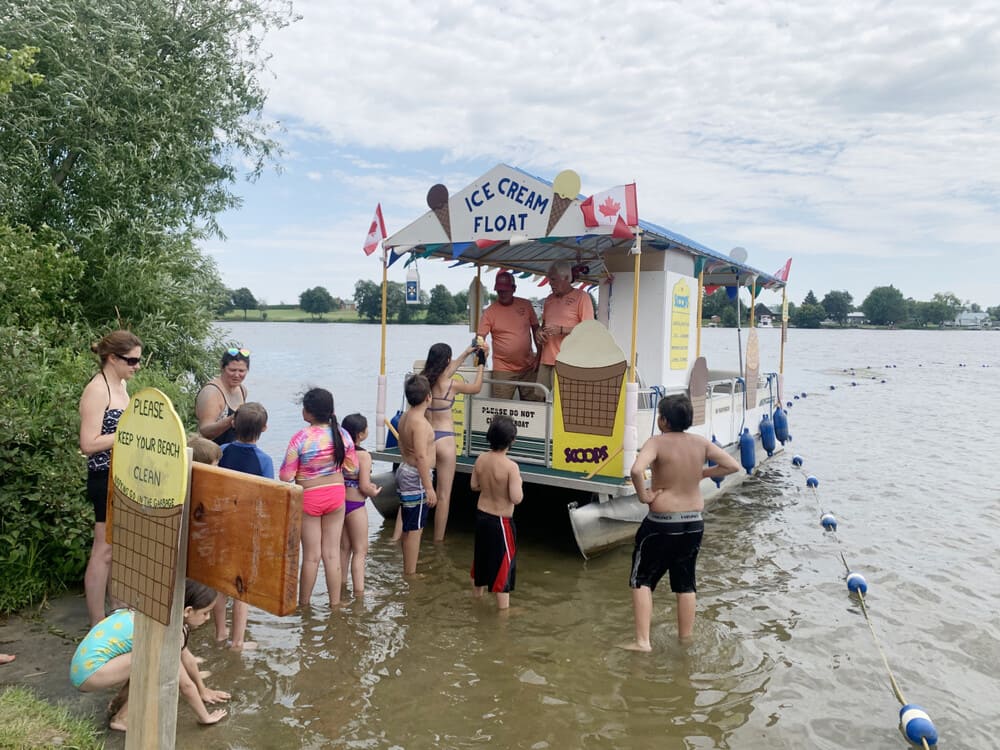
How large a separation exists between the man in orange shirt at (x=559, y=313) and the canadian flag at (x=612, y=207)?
109 centimetres

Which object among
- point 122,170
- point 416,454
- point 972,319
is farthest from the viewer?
point 972,319

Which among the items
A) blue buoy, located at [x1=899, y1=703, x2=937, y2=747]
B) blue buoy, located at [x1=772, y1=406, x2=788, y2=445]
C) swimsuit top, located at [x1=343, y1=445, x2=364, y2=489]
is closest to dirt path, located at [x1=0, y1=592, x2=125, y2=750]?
swimsuit top, located at [x1=343, y1=445, x2=364, y2=489]

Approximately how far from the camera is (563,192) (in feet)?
22.5

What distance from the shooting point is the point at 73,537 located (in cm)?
499

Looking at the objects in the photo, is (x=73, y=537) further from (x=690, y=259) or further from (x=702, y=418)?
(x=690, y=259)

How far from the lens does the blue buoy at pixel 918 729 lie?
153 inches

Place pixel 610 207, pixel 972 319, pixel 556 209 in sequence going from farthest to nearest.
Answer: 1. pixel 972 319
2. pixel 556 209
3. pixel 610 207

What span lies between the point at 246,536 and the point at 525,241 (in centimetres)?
535

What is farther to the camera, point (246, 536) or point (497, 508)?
point (497, 508)

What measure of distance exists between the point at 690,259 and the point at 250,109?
8.04 meters

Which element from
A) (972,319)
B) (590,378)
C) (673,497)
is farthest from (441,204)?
(972,319)

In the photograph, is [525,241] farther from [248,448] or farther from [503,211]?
[248,448]

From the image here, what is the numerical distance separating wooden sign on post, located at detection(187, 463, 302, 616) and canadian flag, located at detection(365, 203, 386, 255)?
5.85m

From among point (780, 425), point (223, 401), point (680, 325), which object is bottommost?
point (780, 425)
